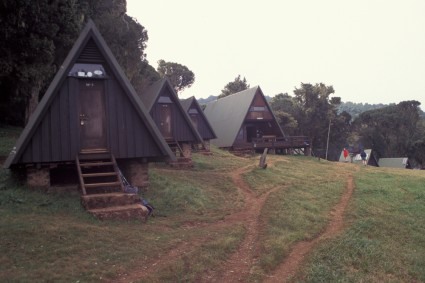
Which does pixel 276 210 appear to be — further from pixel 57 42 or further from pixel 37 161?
pixel 57 42

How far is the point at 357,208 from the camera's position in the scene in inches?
588

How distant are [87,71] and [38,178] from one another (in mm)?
3908

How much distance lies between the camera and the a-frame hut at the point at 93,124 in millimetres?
12227

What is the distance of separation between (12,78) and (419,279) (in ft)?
56.7

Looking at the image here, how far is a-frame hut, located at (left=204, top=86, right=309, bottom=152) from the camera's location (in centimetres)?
3706

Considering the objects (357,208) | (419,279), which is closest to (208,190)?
(357,208)

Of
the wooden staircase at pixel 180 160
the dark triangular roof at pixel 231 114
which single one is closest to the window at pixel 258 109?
the dark triangular roof at pixel 231 114

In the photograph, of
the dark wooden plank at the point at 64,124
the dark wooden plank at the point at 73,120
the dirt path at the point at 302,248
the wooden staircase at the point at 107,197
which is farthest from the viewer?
the dark wooden plank at the point at 73,120

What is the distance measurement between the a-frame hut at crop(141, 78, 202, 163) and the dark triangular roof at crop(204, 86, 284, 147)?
13.4 meters

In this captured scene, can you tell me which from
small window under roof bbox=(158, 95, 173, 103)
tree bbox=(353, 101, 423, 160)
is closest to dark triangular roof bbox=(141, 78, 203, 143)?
small window under roof bbox=(158, 95, 173, 103)

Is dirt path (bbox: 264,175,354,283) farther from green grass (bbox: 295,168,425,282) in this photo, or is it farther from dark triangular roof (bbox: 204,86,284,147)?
dark triangular roof (bbox: 204,86,284,147)

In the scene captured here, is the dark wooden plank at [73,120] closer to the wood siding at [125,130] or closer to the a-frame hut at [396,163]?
the wood siding at [125,130]

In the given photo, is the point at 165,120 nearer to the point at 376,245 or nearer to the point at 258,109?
the point at 376,245

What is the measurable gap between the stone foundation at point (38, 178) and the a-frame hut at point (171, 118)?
1108 cm
